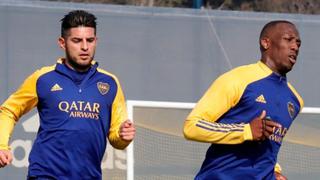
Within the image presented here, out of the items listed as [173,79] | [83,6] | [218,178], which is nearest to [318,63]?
[173,79]

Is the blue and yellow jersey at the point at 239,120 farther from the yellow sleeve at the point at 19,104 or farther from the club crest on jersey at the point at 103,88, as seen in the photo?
the yellow sleeve at the point at 19,104

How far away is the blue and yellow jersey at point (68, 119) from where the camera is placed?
19.8 ft

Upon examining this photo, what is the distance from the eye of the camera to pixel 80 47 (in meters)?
6.14

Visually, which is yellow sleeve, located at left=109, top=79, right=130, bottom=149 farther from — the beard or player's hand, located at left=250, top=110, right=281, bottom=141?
player's hand, located at left=250, top=110, right=281, bottom=141

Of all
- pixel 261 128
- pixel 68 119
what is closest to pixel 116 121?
pixel 68 119

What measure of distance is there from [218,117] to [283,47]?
59 centimetres

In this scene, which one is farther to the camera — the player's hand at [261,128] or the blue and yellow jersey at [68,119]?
the blue and yellow jersey at [68,119]

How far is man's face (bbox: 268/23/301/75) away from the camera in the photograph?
20.4 ft

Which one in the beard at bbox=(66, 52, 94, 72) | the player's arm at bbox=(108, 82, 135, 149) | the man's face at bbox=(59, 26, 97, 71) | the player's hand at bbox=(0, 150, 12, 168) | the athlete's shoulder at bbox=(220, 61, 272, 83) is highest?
the man's face at bbox=(59, 26, 97, 71)

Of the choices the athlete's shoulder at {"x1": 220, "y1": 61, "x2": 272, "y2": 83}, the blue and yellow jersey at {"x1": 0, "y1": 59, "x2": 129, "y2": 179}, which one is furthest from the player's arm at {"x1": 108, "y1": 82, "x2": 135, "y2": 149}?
the athlete's shoulder at {"x1": 220, "y1": 61, "x2": 272, "y2": 83}

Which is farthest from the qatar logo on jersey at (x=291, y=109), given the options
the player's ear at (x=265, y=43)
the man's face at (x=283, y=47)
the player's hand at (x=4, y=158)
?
the player's hand at (x=4, y=158)

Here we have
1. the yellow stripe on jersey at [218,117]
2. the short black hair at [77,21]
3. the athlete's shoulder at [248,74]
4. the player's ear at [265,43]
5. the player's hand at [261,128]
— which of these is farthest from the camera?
the player's ear at [265,43]

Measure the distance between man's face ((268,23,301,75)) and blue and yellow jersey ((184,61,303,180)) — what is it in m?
0.07

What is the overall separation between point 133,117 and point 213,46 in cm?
178
